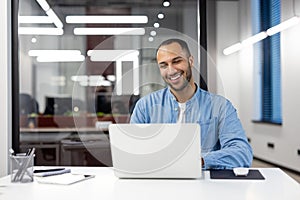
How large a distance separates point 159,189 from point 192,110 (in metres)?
1.09

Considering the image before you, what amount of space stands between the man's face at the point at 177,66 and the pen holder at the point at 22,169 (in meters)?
1.22

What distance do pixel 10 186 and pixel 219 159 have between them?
105 centimetres

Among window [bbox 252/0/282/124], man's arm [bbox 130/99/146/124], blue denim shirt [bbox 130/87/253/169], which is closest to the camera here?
blue denim shirt [bbox 130/87/253/169]

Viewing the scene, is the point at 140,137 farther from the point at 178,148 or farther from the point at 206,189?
the point at 206,189

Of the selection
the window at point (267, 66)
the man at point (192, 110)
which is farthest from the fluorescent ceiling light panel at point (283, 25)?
the man at point (192, 110)

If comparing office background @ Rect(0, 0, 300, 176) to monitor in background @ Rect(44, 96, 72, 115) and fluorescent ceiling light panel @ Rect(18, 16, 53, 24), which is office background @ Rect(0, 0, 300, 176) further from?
fluorescent ceiling light panel @ Rect(18, 16, 53, 24)

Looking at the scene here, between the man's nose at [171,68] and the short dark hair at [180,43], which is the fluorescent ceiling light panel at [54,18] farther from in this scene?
the man's nose at [171,68]

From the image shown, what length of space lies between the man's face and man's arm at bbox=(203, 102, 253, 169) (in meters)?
0.36

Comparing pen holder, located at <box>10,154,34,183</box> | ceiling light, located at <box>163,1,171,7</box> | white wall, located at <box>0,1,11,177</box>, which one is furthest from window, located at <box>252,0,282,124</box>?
pen holder, located at <box>10,154,34,183</box>

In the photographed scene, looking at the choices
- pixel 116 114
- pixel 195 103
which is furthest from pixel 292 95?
pixel 195 103

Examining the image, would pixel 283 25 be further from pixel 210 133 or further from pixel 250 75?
pixel 210 133

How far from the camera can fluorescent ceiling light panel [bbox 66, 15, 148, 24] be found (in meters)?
3.35

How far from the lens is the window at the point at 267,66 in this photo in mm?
5871

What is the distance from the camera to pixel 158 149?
1.73 metres
